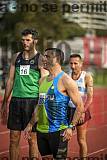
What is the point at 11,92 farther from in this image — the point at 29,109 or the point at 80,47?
the point at 80,47

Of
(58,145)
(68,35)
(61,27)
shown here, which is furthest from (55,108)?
(68,35)

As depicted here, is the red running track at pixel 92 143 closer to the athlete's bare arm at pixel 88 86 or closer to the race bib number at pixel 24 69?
the athlete's bare arm at pixel 88 86

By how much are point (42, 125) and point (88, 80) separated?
901 millimetres

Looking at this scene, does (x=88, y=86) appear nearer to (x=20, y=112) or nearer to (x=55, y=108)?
(x=20, y=112)

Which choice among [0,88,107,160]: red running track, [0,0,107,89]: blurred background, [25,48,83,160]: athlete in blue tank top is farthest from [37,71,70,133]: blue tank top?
[0,0,107,89]: blurred background

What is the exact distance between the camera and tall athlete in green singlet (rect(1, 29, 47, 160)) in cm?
382

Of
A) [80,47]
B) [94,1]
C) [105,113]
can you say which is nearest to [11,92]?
[94,1]

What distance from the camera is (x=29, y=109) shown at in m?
3.94

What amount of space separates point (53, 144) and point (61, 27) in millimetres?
12376

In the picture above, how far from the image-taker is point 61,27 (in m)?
15.4

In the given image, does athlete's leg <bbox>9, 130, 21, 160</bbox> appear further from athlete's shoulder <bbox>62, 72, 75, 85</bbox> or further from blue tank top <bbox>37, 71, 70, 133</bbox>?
athlete's shoulder <bbox>62, 72, 75, 85</bbox>

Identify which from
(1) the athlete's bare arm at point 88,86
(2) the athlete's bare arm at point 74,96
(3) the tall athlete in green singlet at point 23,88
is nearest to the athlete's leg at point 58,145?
(2) the athlete's bare arm at point 74,96

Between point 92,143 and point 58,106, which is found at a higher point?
point 58,106

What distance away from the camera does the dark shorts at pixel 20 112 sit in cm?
391
